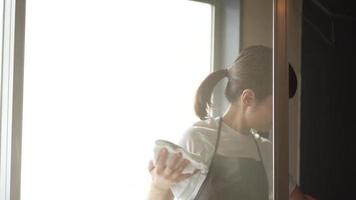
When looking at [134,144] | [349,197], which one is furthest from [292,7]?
[349,197]

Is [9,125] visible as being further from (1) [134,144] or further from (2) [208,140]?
(2) [208,140]

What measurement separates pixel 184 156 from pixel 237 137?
0.14 metres

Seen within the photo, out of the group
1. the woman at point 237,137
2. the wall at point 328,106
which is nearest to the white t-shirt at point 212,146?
the woman at point 237,137

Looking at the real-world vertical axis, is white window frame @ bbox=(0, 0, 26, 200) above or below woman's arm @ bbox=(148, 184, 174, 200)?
above

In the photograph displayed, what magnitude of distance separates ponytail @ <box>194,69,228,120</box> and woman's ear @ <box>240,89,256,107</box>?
0.06 m

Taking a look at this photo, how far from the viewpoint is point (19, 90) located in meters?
0.87

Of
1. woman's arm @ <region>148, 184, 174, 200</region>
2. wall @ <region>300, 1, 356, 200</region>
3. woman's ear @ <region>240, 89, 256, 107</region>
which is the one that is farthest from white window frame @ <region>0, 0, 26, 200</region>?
wall @ <region>300, 1, 356, 200</region>

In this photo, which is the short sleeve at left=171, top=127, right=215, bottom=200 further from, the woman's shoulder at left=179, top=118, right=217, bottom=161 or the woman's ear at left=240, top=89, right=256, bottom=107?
the woman's ear at left=240, top=89, right=256, bottom=107

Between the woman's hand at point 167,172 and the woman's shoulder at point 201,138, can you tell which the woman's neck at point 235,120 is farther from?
the woman's hand at point 167,172

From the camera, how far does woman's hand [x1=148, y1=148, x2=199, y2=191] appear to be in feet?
2.87

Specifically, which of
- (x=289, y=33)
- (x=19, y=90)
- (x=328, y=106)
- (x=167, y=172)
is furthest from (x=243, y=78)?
(x=19, y=90)

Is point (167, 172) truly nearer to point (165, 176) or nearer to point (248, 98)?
point (165, 176)

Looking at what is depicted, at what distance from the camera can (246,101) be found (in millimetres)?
944

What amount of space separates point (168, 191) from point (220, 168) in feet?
0.44
